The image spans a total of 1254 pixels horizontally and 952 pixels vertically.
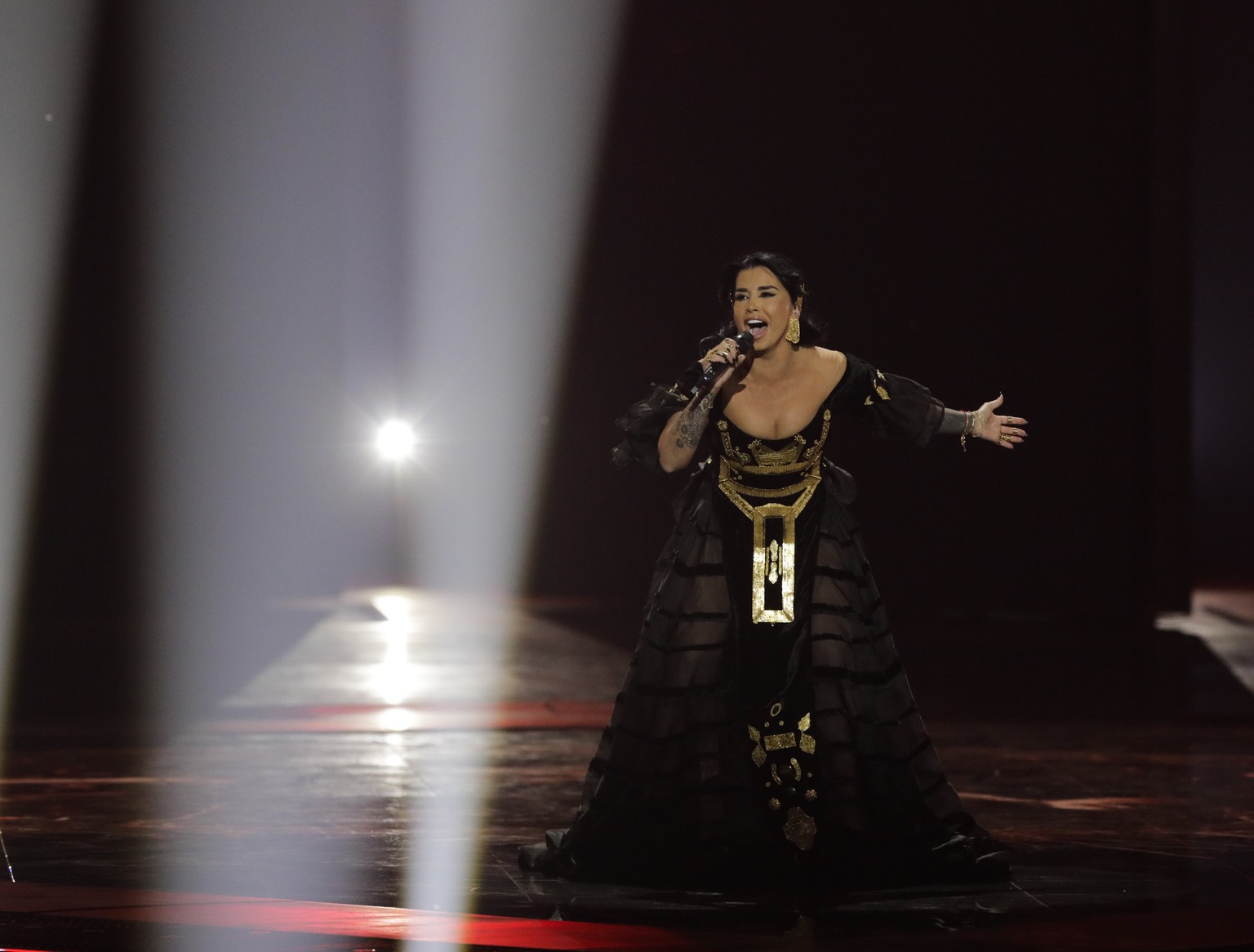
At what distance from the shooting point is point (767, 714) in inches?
152

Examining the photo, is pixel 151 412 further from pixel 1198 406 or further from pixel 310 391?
pixel 1198 406

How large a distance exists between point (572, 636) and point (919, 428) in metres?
7.11

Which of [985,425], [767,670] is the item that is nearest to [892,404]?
[985,425]

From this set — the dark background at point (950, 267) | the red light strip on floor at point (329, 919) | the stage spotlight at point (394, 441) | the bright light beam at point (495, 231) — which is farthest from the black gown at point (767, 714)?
the stage spotlight at point (394, 441)

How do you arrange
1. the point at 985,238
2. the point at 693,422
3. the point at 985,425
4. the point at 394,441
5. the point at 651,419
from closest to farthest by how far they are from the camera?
1. the point at 693,422
2. the point at 651,419
3. the point at 985,425
4. the point at 985,238
5. the point at 394,441

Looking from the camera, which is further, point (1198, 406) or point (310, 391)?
point (1198, 406)

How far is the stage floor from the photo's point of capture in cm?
337

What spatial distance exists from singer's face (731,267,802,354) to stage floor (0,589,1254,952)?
1.32 m

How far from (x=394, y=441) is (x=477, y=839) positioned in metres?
15.4

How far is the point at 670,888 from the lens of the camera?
375 centimetres

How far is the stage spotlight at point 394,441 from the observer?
1920 cm

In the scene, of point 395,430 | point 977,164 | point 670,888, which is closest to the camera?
point 670,888

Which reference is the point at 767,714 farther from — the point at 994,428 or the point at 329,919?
the point at 329,919

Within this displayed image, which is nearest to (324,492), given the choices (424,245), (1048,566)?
(424,245)
